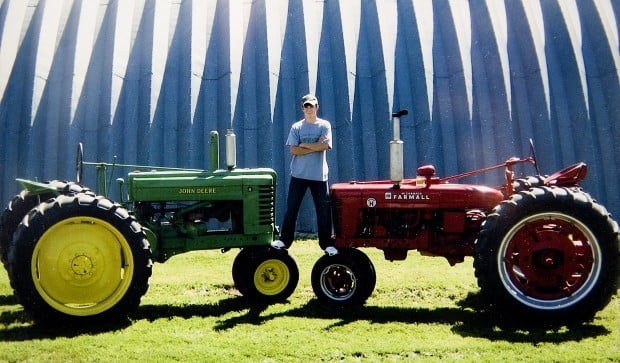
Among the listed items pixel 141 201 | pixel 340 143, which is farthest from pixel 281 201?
pixel 141 201

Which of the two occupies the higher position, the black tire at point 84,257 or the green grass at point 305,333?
the black tire at point 84,257

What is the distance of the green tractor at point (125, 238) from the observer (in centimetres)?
437

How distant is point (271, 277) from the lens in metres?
5.48

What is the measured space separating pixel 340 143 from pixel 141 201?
5531 millimetres

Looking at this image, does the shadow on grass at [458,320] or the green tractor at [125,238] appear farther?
the green tractor at [125,238]

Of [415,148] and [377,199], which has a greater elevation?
[415,148]

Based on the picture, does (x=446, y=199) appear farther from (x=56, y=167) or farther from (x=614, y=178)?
(x=56, y=167)

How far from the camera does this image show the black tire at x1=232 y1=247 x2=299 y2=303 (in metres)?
5.43

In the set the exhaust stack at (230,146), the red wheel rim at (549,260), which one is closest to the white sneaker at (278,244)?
the exhaust stack at (230,146)

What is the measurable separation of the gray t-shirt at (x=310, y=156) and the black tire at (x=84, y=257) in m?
1.71

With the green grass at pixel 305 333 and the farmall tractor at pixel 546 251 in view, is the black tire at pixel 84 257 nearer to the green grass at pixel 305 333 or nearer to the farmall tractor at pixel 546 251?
the green grass at pixel 305 333

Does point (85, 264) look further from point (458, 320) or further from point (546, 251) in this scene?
point (546, 251)

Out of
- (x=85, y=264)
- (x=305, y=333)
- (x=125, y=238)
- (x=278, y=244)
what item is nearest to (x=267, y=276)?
(x=278, y=244)

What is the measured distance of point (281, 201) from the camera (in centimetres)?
1013
